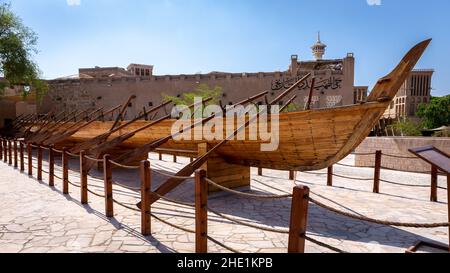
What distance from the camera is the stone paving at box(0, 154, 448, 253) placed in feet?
11.9

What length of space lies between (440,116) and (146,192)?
4910 centimetres

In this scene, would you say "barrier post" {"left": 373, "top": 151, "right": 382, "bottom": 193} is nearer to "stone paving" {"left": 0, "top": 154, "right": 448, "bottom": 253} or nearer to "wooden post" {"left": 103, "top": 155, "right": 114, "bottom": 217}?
"stone paving" {"left": 0, "top": 154, "right": 448, "bottom": 253}

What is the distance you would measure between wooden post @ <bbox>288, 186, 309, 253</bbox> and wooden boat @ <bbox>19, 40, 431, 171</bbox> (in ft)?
6.52

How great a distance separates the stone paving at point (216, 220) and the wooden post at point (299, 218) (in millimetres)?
983

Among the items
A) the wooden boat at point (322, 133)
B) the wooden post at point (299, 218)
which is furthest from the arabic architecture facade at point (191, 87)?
the wooden post at point (299, 218)

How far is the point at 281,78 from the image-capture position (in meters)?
27.2

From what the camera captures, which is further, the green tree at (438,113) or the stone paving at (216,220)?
the green tree at (438,113)

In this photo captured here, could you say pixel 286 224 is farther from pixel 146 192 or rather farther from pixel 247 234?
pixel 146 192

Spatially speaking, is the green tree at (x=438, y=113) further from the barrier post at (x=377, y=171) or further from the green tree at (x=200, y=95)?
the barrier post at (x=377, y=171)

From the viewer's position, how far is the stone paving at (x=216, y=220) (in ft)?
11.9

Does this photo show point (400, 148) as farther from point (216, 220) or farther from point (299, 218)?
point (299, 218)

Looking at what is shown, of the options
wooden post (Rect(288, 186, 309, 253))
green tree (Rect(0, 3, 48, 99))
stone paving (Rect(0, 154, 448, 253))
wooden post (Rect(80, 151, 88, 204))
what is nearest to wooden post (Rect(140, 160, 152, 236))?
stone paving (Rect(0, 154, 448, 253))

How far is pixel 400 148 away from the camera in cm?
897

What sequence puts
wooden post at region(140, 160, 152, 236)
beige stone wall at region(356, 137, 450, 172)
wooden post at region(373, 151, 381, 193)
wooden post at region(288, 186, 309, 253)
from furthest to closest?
1. beige stone wall at region(356, 137, 450, 172)
2. wooden post at region(373, 151, 381, 193)
3. wooden post at region(140, 160, 152, 236)
4. wooden post at region(288, 186, 309, 253)
